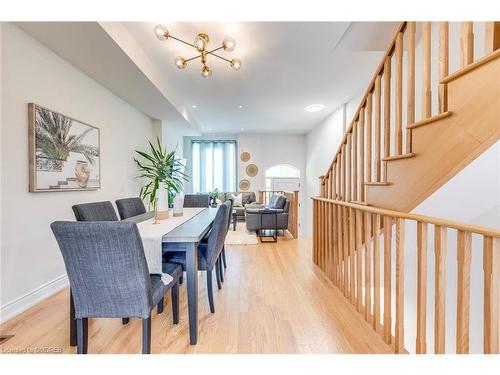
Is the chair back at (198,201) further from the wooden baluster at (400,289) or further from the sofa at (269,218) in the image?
the wooden baluster at (400,289)

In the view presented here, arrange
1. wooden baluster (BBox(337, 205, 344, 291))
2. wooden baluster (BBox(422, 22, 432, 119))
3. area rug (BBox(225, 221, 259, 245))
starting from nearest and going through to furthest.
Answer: wooden baluster (BBox(422, 22, 432, 119)), wooden baluster (BBox(337, 205, 344, 291)), area rug (BBox(225, 221, 259, 245))

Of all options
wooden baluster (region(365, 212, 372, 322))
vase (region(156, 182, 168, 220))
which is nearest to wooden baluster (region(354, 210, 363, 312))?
wooden baluster (region(365, 212, 372, 322))

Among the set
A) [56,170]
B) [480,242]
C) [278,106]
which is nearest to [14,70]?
[56,170]

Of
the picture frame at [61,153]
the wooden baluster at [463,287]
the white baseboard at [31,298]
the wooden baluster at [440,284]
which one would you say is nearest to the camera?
the wooden baluster at [463,287]

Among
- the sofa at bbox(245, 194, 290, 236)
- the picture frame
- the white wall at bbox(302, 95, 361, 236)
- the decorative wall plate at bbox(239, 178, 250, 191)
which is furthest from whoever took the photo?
the decorative wall plate at bbox(239, 178, 250, 191)

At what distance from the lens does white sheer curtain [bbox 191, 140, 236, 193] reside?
25.2 ft

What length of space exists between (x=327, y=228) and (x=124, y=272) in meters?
2.16

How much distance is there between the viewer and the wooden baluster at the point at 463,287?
1.07 metres

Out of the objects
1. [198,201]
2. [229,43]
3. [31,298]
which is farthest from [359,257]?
[31,298]

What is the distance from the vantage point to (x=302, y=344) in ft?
5.42

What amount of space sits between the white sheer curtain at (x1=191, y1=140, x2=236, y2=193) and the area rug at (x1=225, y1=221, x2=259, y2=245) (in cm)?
231

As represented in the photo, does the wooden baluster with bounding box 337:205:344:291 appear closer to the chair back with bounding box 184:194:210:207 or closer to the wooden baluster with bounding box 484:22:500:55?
the wooden baluster with bounding box 484:22:500:55

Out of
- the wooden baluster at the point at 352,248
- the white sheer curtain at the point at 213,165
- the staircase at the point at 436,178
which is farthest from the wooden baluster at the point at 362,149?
the white sheer curtain at the point at 213,165
